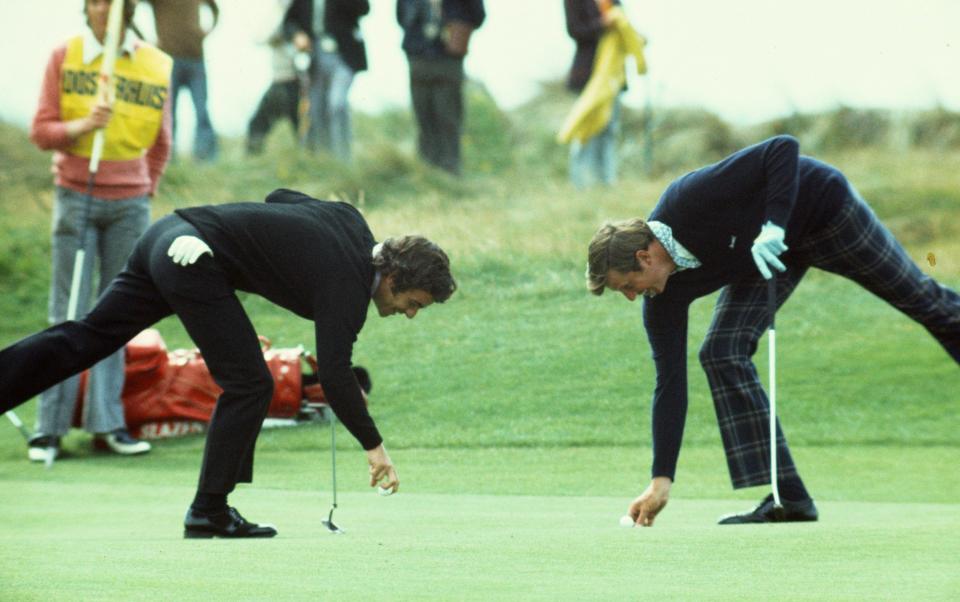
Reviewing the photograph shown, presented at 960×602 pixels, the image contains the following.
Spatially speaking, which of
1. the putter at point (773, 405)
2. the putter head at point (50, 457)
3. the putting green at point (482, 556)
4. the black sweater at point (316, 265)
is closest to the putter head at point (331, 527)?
the putting green at point (482, 556)

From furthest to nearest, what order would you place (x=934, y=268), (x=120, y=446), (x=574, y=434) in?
(x=934, y=268), (x=574, y=434), (x=120, y=446)

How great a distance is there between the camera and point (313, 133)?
1548cm

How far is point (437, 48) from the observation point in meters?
14.6

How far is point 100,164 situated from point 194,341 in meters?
3.14

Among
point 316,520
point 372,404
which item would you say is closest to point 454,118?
point 372,404

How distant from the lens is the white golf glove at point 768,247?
5.47 meters

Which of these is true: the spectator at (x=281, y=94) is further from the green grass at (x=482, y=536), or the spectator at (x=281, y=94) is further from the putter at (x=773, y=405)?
the putter at (x=773, y=405)

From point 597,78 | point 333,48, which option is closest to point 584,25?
point 597,78

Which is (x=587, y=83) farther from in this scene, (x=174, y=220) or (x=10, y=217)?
(x=174, y=220)

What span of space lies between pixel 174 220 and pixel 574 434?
413 cm

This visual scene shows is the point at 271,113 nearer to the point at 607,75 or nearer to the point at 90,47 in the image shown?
the point at 607,75

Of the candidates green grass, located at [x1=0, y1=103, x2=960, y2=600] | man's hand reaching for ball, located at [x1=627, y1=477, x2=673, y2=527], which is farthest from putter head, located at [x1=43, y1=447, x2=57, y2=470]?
man's hand reaching for ball, located at [x1=627, y1=477, x2=673, y2=527]

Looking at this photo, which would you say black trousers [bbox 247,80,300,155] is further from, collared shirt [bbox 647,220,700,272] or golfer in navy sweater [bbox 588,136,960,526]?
collared shirt [bbox 647,220,700,272]

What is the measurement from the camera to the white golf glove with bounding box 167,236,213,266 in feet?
17.0
